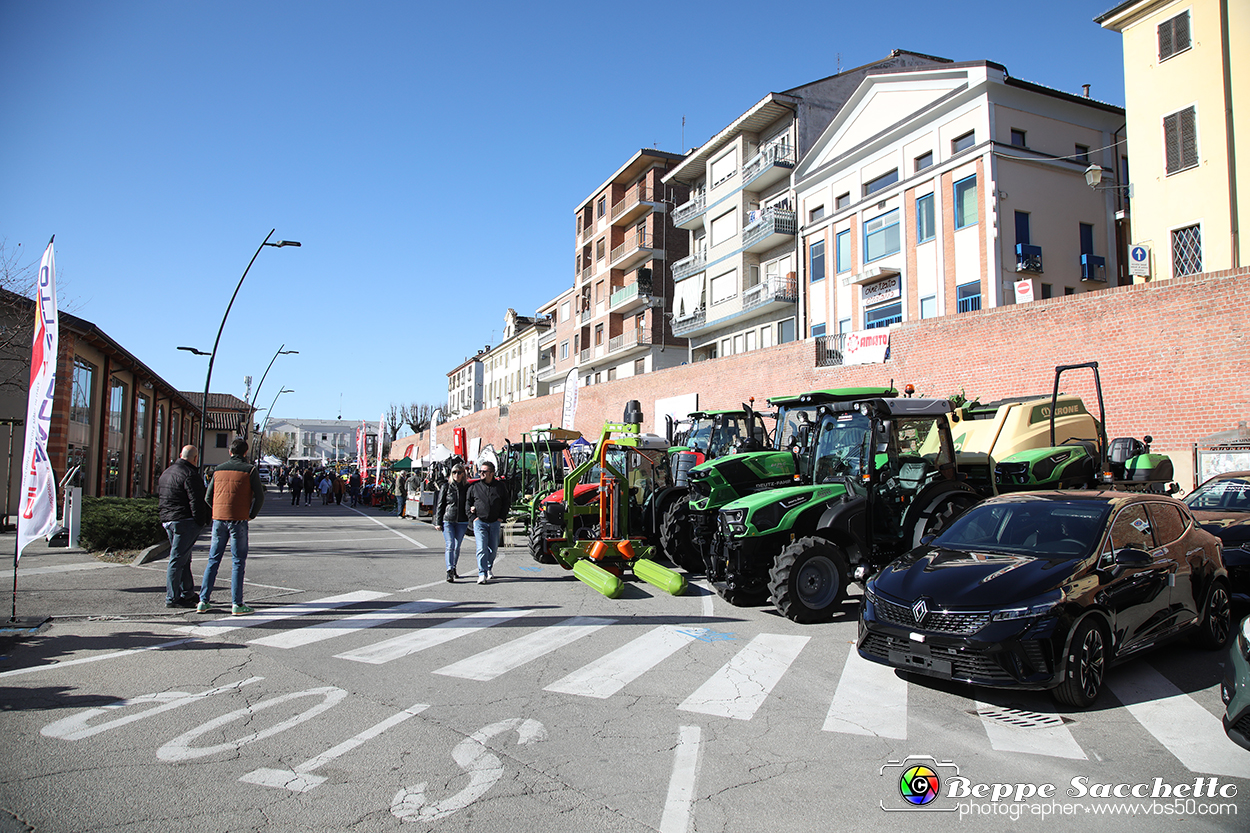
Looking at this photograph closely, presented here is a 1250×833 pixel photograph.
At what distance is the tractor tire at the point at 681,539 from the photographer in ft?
39.3

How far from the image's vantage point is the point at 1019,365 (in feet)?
61.2

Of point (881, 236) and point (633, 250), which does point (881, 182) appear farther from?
point (633, 250)

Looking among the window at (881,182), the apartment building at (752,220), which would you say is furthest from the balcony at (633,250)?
the window at (881,182)

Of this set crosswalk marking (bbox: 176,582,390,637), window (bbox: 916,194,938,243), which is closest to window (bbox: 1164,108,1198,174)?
window (bbox: 916,194,938,243)

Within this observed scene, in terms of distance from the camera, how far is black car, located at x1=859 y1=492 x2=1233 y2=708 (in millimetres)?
5230

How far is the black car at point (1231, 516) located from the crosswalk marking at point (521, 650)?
6428 mm

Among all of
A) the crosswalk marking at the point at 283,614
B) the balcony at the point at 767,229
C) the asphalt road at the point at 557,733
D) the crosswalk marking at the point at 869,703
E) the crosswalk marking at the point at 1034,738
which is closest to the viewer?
the asphalt road at the point at 557,733

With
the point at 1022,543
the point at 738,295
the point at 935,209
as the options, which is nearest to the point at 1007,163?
the point at 935,209

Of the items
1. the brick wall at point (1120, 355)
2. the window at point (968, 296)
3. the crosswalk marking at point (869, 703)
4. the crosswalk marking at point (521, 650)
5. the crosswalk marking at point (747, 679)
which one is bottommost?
the crosswalk marking at point (869, 703)

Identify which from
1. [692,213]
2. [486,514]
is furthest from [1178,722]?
[692,213]

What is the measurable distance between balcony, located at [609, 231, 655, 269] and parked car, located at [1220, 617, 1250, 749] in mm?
45750

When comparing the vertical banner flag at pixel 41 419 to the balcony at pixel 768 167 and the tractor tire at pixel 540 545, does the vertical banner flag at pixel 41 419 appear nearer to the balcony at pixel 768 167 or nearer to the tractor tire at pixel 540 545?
the tractor tire at pixel 540 545

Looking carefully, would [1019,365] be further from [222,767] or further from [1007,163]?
[222,767]

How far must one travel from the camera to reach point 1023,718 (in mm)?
5289
